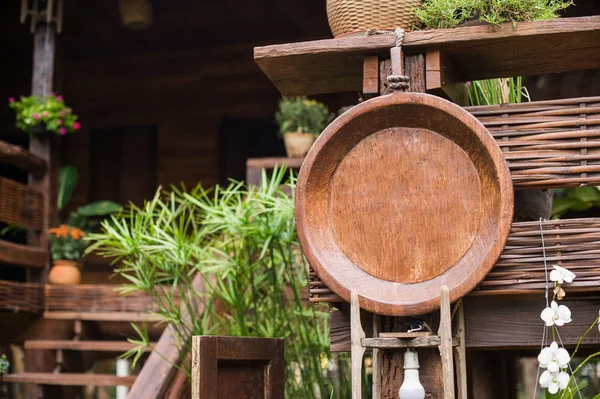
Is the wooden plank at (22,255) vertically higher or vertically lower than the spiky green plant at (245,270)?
higher

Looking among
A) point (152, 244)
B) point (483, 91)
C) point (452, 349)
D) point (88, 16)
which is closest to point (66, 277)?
point (152, 244)

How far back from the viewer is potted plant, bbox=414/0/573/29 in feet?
7.79

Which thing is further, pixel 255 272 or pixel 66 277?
pixel 66 277

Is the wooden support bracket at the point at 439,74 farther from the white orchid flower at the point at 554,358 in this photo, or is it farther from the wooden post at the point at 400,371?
the white orchid flower at the point at 554,358

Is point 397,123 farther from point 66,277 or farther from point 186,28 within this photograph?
point 186,28

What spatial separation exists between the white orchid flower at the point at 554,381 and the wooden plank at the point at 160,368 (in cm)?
196

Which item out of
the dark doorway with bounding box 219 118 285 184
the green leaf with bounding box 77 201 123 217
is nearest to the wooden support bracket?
the green leaf with bounding box 77 201 123 217

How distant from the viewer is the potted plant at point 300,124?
18.1 ft

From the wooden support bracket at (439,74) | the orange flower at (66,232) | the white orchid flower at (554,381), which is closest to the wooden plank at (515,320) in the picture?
the white orchid flower at (554,381)

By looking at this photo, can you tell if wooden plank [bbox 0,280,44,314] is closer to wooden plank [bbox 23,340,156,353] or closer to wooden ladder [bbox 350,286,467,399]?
wooden plank [bbox 23,340,156,353]

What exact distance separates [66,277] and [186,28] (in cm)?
275

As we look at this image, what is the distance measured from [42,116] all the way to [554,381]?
4339mm

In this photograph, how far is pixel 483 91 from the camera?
119 inches

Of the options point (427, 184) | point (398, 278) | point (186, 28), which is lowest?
point (398, 278)
